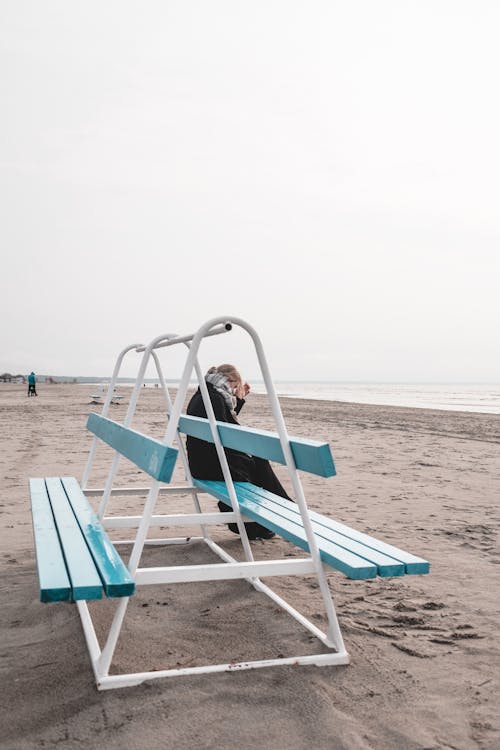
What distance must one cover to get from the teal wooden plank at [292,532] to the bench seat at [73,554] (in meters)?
0.87

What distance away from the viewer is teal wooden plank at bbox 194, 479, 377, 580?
285cm

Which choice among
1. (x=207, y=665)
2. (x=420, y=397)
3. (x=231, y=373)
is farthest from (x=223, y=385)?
(x=420, y=397)

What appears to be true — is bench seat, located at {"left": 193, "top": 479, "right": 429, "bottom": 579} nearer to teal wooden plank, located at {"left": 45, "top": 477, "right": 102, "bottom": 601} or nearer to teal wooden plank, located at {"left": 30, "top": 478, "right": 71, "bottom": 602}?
teal wooden plank, located at {"left": 45, "top": 477, "right": 102, "bottom": 601}

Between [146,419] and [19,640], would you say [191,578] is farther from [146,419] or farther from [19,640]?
[146,419]

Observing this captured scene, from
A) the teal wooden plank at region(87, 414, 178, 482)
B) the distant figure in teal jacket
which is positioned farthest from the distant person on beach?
the distant figure in teal jacket

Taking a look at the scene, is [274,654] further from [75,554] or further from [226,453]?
[226,453]

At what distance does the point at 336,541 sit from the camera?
3381mm

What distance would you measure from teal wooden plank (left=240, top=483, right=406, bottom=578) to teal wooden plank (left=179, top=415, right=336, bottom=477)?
46 cm

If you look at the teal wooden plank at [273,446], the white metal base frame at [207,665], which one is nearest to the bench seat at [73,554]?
the white metal base frame at [207,665]

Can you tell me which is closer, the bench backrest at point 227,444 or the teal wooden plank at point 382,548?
the bench backrest at point 227,444

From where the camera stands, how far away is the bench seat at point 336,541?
9.49ft

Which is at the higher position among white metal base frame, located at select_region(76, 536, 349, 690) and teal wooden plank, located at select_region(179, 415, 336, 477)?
teal wooden plank, located at select_region(179, 415, 336, 477)

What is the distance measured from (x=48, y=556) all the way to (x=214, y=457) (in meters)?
2.22

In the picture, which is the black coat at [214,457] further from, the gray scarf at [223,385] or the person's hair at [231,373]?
the person's hair at [231,373]
